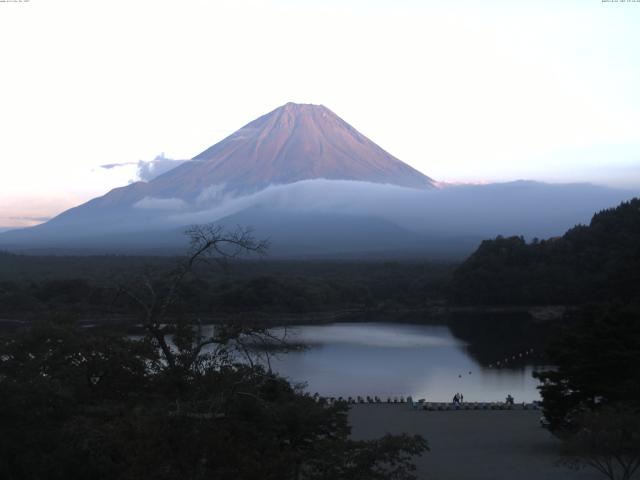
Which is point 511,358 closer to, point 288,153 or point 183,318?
point 183,318

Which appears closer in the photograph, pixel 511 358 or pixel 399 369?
pixel 399 369

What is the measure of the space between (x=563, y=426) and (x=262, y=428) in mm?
5471

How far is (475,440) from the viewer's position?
10.6 metres

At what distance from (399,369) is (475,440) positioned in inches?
319

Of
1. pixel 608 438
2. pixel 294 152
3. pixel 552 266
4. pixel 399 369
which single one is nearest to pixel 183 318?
pixel 608 438

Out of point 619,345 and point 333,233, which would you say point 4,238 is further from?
point 619,345

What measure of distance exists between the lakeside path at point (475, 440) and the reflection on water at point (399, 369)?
6.21ft

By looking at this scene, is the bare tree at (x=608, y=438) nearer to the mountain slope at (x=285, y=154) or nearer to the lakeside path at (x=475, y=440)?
the lakeside path at (x=475, y=440)

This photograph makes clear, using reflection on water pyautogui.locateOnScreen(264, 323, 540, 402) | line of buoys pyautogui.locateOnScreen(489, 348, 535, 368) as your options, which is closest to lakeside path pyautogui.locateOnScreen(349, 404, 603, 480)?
reflection on water pyautogui.locateOnScreen(264, 323, 540, 402)

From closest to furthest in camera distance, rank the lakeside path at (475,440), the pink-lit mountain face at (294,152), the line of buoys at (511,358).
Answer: the lakeside path at (475,440)
the line of buoys at (511,358)
the pink-lit mountain face at (294,152)

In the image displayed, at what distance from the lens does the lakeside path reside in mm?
8625

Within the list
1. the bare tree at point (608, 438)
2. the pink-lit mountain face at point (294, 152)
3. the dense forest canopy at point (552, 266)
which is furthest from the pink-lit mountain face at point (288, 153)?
the bare tree at point (608, 438)

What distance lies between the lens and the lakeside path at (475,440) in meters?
8.62

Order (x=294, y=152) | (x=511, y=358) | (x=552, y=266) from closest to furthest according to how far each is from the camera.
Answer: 1. (x=511, y=358)
2. (x=552, y=266)
3. (x=294, y=152)
